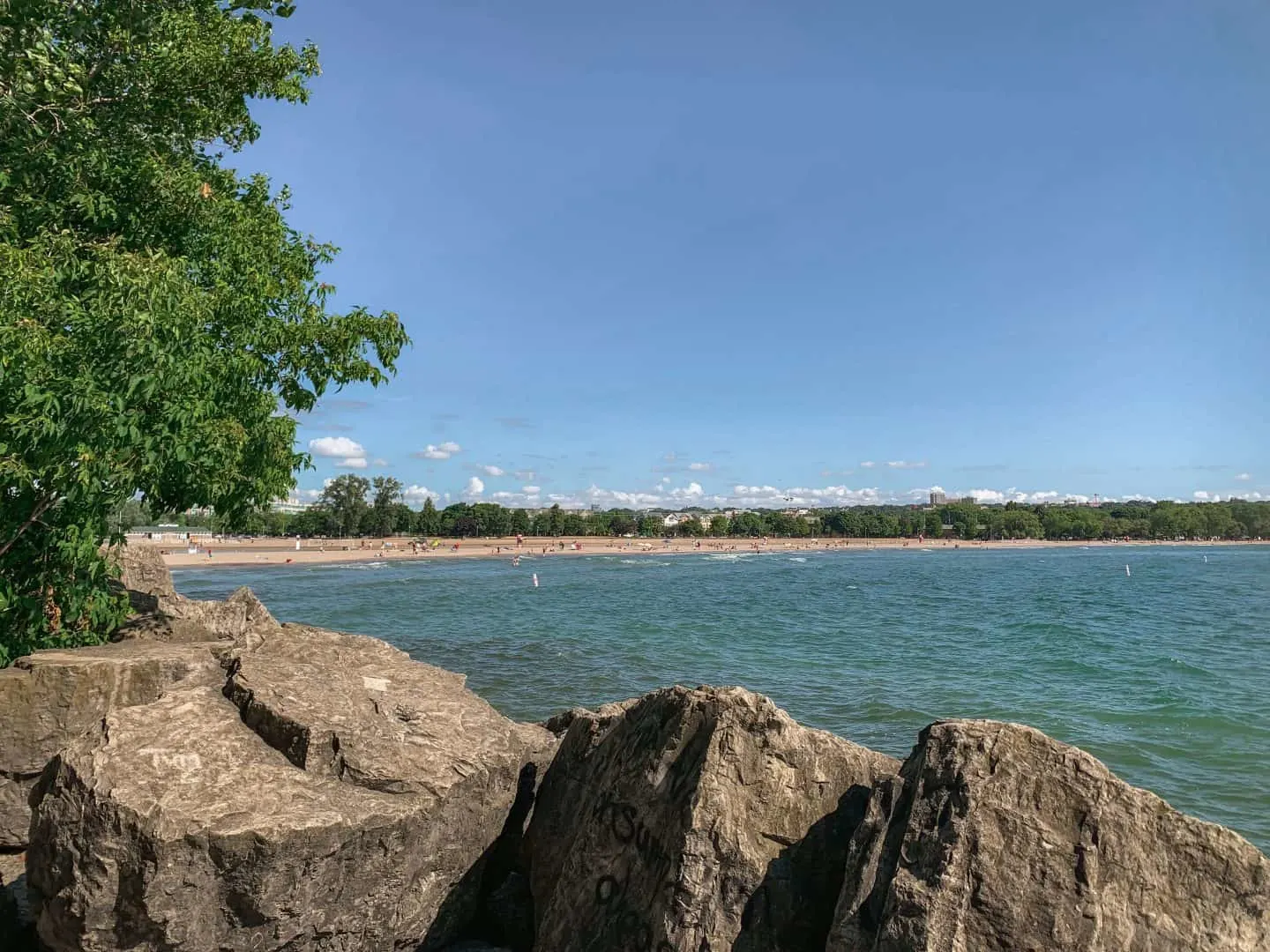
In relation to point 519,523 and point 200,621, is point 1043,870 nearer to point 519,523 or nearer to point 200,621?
point 200,621

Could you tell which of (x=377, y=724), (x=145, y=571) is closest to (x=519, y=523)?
(x=145, y=571)

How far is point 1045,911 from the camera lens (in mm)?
3600

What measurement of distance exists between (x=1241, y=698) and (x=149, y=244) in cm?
2437

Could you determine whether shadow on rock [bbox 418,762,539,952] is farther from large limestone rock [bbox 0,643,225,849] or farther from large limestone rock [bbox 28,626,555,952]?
large limestone rock [bbox 0,643,225,849]

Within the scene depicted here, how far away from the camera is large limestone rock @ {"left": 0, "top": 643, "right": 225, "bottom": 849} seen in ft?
19.7

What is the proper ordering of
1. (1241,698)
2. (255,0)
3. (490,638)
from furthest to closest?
(490,638) → (1241,698) → (255,0)

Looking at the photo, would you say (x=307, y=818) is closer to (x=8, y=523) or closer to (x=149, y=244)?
(x=8, y=523)

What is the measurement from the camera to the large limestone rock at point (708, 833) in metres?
4.28

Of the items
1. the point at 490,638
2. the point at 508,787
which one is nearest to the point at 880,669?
the point at 490,638

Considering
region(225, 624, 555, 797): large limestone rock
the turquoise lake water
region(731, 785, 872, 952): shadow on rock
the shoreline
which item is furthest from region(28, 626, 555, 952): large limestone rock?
the shoreline

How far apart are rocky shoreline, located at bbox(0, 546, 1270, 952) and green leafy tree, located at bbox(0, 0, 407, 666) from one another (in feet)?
6.58

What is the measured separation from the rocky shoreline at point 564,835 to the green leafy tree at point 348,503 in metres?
151

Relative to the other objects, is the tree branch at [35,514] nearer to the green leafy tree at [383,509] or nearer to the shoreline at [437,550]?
the shoreline at [437,550]

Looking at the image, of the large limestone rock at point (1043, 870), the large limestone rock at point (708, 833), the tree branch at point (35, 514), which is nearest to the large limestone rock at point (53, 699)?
the tree branch at point (35, 514)
